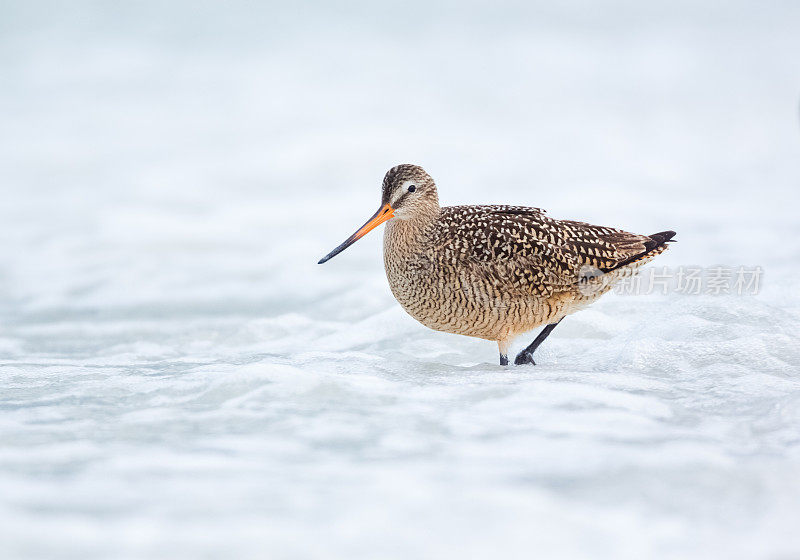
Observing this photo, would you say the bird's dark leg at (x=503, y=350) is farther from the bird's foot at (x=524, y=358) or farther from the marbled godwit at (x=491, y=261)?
the bird's foot at (x=524, y=358)

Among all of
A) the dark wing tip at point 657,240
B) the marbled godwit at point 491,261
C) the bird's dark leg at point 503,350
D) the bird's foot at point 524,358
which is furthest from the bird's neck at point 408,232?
the dark wing tip at point 657,240

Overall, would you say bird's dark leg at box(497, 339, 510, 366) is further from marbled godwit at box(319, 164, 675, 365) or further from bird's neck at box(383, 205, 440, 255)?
bird's neck at box(383, 205, 440, 255)

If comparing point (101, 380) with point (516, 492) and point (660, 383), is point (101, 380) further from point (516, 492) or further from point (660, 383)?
point (660, 383)

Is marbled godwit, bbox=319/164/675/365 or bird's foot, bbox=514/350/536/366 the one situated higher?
marbled godwit, bbox=319/164/675/365

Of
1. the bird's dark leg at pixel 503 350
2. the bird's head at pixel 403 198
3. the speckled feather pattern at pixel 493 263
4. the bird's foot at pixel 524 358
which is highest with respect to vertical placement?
the bird's head at pixel 403 198

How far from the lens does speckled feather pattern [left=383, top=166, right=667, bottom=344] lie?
245 inches

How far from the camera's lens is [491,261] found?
6191 mm

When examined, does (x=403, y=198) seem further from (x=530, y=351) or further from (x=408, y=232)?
(x=530, y=351)

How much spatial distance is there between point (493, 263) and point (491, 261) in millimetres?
18

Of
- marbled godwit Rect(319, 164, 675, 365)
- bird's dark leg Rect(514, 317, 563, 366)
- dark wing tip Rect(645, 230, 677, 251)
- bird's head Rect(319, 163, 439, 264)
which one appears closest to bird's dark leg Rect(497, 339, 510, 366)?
marbled godwit Rect(319, 164, 675, 365)

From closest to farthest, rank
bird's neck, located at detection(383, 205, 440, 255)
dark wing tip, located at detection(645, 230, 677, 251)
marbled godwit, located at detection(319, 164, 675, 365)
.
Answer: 1. marbled godwit, located at detection(319, 164, 675, 365)
2. bird's neck, located at detection(383, 205, 440, 255)
3. dark wing tip, located at detection(645, 230, 677, 251)

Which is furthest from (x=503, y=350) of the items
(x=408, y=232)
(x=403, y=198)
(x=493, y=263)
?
(x=403, y=198)

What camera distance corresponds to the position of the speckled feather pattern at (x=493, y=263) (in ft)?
20.4

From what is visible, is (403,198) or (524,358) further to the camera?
(524,358)
